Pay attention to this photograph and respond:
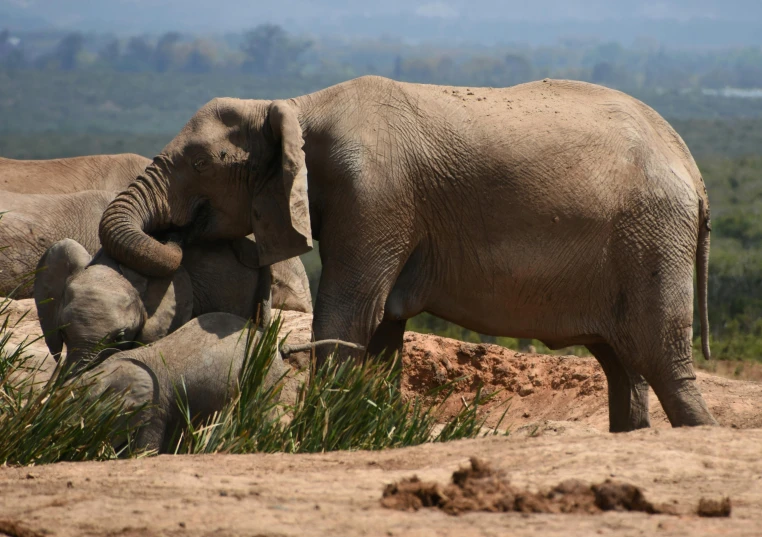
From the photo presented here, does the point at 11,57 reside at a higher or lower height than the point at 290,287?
lower

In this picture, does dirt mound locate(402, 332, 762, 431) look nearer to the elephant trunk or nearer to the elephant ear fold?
the elephant ear fold

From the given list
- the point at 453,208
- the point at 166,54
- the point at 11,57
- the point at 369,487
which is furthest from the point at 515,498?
the point at 166,54

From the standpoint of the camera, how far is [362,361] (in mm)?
7535

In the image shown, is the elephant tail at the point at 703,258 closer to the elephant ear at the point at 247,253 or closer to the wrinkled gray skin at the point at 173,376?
the elephant ear at the point at 247,253

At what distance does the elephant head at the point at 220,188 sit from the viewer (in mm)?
7188

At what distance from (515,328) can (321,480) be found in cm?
314

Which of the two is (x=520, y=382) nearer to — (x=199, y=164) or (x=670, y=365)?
(x=670, y=365)

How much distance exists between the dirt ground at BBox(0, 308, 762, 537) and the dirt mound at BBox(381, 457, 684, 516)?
0.16 feet

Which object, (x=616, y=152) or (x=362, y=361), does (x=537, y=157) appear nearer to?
(x=616, y=152)

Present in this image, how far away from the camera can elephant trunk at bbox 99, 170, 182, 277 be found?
23.1 ft

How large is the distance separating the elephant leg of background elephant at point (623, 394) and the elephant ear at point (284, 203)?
242 cm

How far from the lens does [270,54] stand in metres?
179

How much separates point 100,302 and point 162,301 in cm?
42

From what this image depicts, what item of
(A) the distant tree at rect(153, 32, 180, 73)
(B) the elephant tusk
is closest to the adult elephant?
(B) the elephant tusk
